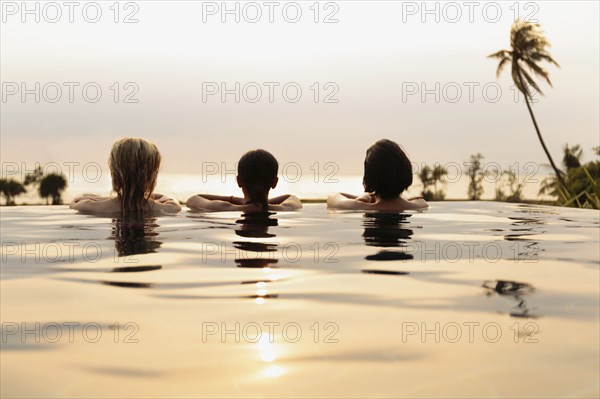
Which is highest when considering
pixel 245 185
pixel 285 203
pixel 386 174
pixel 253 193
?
pixel 386 174

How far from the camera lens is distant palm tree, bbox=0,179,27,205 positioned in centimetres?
4716

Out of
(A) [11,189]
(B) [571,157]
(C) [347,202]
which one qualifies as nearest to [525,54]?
(B) [571,157]

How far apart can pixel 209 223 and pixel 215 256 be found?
8.88 feet

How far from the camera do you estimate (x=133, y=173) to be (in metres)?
7.34

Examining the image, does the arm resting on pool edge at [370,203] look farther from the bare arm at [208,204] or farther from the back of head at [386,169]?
the bare arm at [208,204]

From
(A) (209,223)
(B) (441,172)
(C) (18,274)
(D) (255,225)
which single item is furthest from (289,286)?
(B) (441,172)

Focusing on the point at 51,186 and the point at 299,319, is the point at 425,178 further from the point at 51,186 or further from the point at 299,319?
the point at 299,319

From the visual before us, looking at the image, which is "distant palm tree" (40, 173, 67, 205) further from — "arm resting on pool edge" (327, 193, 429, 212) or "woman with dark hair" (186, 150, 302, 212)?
"arm resting on pool edge" (327, 193, 429, 212)

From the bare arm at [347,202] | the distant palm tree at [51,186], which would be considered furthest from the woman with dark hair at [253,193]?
the distant palm tree at [51,186]

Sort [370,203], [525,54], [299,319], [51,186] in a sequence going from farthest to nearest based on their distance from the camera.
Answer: [51,186] < [525,54] < [370,203] < [299,319]

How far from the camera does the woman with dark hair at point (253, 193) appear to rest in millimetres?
7914

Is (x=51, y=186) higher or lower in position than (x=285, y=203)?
higher

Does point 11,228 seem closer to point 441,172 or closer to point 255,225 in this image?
point 255,225

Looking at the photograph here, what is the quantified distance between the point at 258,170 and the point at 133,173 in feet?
5.03
